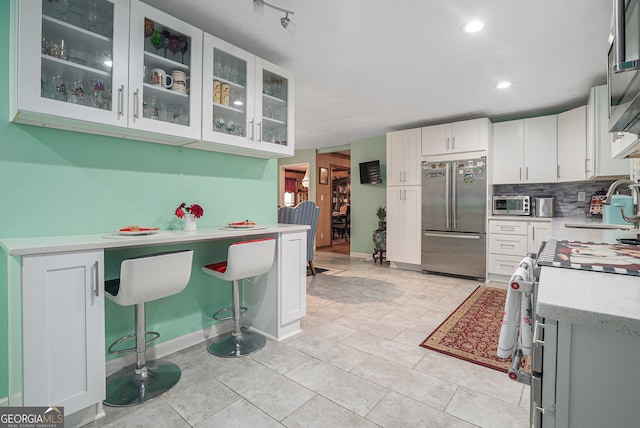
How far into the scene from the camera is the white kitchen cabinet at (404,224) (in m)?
4.95

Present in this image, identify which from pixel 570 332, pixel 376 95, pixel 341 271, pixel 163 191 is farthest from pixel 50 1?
pixel 341 271

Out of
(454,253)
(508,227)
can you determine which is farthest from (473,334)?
(508,227)

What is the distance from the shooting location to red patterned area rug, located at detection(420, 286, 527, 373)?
7.32 feet

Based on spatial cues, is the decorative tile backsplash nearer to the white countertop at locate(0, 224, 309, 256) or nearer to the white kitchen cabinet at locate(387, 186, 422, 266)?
the white kitchen cabinet at locate(387, 186, 422, 266)

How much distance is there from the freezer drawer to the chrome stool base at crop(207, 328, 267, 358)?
313 cm

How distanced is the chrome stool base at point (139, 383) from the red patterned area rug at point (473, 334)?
182 centimetres

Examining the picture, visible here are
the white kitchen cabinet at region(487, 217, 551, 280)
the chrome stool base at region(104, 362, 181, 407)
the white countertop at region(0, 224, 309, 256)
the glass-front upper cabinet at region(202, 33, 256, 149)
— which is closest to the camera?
the white countertop at region(0, 224, 309, 256)

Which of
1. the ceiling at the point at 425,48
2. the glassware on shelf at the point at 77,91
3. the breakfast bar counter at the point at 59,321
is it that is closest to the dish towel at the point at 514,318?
the breakfast bar counter at the point at 59,321

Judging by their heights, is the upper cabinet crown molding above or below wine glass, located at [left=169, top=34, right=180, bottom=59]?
below

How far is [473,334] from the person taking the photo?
262 cm

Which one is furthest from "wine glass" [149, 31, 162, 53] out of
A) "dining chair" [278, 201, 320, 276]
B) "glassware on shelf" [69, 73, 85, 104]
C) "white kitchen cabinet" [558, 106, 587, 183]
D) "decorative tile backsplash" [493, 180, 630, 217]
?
"decorative tile backsplash" [493, 180, 630, 217]

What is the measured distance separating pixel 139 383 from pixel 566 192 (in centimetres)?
530

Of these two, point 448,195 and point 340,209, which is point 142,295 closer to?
point 448,195

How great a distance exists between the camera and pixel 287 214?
440cm
